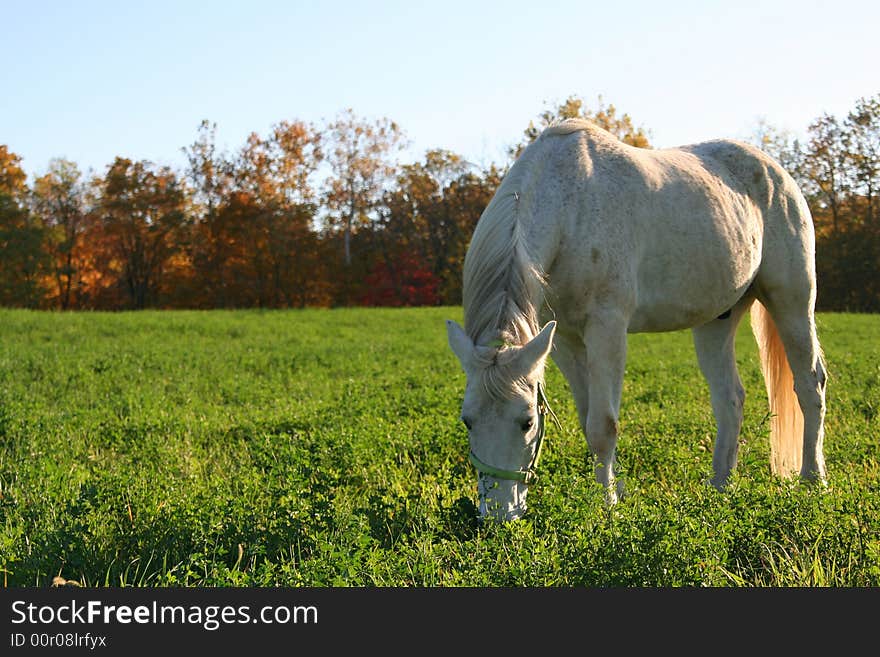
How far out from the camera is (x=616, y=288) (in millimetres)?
4672

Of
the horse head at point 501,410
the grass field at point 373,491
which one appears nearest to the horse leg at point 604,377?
the grass field at point 373,491

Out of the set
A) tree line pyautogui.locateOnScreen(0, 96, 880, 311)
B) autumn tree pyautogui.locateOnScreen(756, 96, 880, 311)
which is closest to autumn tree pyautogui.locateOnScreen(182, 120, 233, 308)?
tree line pyautogui.locateOnScreen(0, 96, 880, 311)

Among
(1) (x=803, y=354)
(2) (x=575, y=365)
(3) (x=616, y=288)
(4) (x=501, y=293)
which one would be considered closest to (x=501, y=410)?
(4) (x=501, y=293)

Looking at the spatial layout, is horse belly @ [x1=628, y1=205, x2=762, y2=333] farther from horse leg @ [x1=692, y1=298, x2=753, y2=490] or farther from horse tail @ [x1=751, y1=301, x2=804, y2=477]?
horse tail @ [x1=751, y1=301, x2=804, y2=477]

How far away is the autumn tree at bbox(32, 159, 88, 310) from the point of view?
4178 cm

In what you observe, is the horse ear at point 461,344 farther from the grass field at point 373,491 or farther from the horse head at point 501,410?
the grass field at point 373,491

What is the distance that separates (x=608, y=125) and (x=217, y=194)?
20880 mm

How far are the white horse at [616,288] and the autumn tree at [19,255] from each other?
41030mm

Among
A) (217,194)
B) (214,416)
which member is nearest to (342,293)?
(217,194)

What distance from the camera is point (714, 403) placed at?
6316mm

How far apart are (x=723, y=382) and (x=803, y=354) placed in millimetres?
630

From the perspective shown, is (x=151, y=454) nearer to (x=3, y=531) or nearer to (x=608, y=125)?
(x=3, y=531)

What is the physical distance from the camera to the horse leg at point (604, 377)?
4625 millimetres

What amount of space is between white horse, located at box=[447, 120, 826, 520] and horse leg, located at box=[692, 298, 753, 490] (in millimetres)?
11
